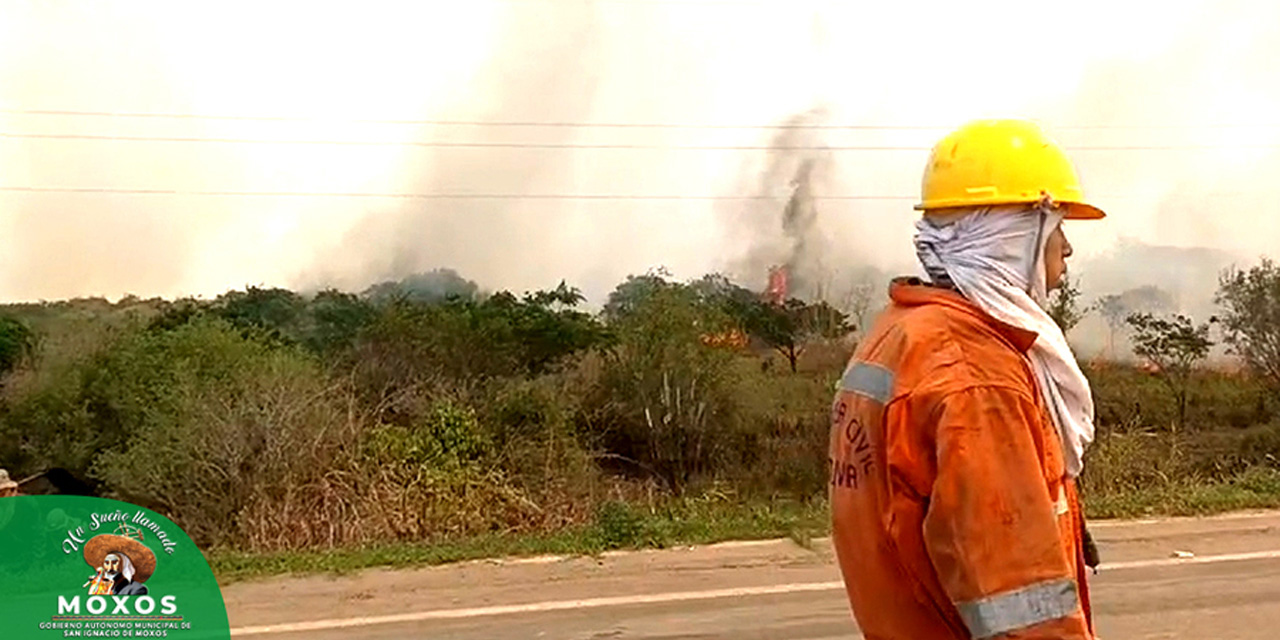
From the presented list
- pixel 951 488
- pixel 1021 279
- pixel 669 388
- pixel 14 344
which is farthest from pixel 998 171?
pixel 14 344

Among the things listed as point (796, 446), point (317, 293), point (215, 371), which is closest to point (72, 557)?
point (215, 371)

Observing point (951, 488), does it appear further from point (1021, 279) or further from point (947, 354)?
point (1021, 279)

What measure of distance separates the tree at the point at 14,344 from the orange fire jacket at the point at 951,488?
17.4m

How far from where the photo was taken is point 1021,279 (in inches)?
79.2

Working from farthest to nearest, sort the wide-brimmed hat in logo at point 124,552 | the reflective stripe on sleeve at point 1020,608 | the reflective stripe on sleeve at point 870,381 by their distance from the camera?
the wide-brimmed hat in logo at point 124,552
the reflective stripe on sleeve at point 870,381
the reflective stripe on sleeve at point 1020,608

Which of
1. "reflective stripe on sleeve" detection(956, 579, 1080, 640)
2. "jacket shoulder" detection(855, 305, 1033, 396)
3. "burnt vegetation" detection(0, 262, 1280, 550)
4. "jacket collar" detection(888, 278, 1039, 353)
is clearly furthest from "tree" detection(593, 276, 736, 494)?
"reflective stripe on sleeve" detection(956, 579, 1080, 640)

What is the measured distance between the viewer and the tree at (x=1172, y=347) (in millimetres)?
19750

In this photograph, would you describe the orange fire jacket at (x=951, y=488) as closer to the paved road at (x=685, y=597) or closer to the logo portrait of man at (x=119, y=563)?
the logo portrait of man at (x=119, y=563)

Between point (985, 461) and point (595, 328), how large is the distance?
16.8 metres

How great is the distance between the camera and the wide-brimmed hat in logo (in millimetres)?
4438

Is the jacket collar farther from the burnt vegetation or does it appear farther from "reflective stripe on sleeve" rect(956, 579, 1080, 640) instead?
the burnt vegetation

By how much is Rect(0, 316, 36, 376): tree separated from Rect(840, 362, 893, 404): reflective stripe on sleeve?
17324mm

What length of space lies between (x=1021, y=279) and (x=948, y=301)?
0.16 meters

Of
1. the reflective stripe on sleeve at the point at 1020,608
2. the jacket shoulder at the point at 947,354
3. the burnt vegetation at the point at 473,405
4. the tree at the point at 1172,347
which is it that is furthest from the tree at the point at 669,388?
the reflective stripe on sleeve at the point at 1020,608
